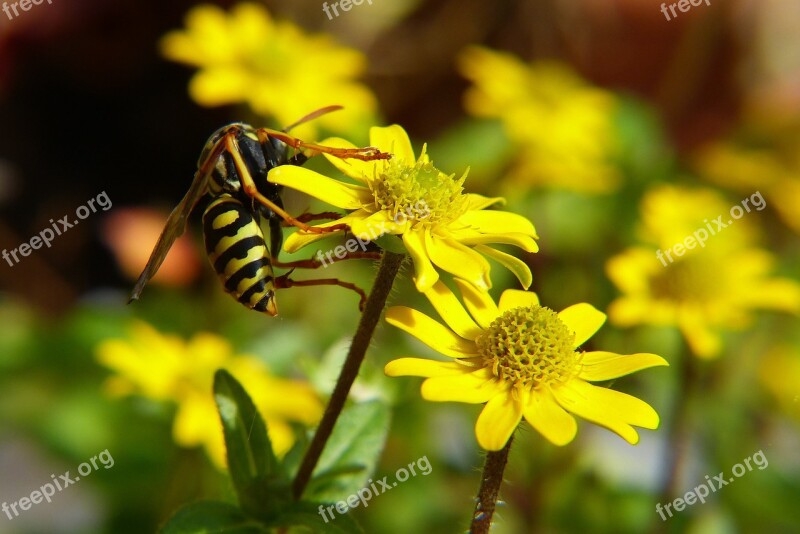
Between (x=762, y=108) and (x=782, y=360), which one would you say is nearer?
(x=782, y=360)

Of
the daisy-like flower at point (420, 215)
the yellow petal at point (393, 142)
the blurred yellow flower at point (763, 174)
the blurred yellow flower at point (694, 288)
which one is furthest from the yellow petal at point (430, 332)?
the blurred yellow flower at point (763, 174)

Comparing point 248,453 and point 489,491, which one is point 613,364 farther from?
point 248,453

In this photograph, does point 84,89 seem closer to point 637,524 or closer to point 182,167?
point 182,167

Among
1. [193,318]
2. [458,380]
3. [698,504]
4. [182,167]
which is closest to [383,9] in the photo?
[182,167]

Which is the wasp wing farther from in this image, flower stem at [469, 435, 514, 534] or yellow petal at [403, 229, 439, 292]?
flower stem at [469, 435, 514, 534]

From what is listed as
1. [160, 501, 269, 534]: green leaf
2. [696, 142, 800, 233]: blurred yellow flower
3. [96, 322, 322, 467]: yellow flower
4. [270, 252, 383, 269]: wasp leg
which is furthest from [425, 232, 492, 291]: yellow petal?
[696, 142, 800, 233]: blurred yellow flower

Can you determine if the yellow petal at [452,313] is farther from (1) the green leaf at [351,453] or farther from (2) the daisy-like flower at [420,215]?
(1) the green leaf at [351,453]
